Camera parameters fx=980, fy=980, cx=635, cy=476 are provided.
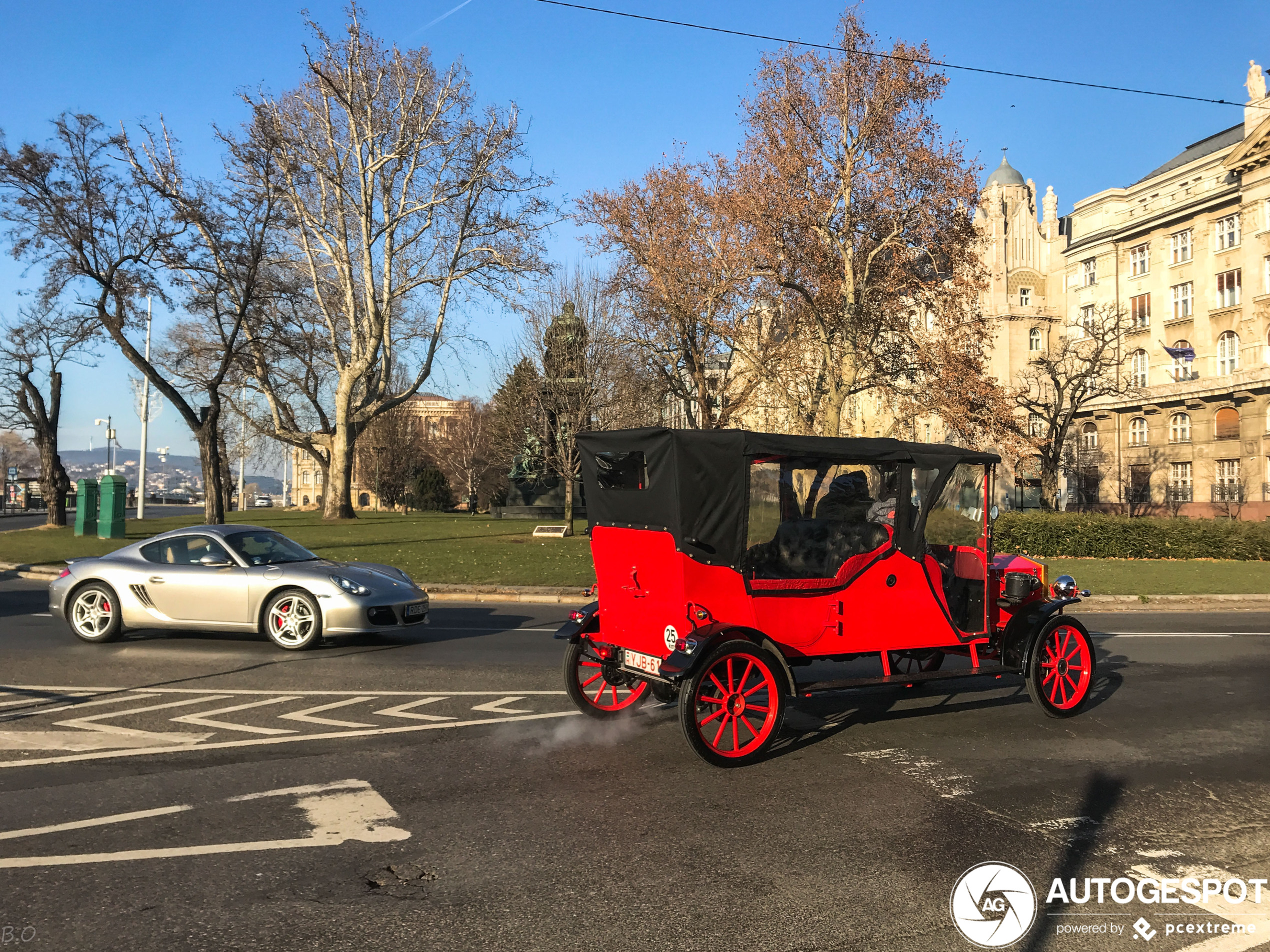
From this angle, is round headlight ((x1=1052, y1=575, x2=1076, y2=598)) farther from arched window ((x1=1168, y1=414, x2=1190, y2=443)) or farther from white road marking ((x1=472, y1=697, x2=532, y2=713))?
arched window ((x1=1168, y1=414, x2=1190, y2=443))

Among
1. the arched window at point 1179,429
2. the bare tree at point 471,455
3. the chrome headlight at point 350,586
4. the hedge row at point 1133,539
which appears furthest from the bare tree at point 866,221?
the bare tree at point 471,455

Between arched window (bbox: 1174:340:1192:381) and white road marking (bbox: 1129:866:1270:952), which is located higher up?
arched window (bbox: 1174:340:1192:381)

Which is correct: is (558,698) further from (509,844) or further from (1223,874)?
(1223,874)

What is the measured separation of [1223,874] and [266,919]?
423cm

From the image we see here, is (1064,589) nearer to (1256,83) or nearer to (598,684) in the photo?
(598,684)

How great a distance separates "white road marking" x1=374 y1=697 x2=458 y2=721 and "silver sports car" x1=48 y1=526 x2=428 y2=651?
9.03ft

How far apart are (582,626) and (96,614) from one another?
264 inches

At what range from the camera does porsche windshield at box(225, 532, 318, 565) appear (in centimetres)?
1112

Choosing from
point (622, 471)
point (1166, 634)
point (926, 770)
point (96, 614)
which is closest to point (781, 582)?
point (622, 471)

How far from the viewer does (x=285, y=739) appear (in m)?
6.82

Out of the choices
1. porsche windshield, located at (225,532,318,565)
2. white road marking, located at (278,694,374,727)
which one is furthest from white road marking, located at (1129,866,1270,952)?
porsche windshield, located at (225,532,318,565)

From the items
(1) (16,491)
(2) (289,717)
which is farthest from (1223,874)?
(1) (16,491)

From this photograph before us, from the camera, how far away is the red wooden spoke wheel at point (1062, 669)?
7660mm

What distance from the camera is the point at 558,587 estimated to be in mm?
17016
